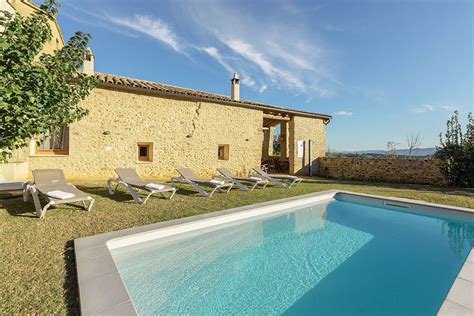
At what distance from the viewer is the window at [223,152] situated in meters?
13.7

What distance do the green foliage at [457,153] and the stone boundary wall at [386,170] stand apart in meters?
0.39

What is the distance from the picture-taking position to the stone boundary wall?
1195cm

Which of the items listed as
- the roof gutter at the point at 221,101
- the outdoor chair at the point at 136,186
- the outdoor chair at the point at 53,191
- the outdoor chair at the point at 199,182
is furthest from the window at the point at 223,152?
the outdoor chair at the point at 53,191

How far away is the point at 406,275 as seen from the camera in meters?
3.30

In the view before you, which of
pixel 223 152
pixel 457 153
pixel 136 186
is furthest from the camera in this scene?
pixel 223 152

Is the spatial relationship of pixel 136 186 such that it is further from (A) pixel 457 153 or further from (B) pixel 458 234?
(A) pixel 457 153

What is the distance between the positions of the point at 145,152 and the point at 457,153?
15242 mm

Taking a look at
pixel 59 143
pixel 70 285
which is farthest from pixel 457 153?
pixel 59 143

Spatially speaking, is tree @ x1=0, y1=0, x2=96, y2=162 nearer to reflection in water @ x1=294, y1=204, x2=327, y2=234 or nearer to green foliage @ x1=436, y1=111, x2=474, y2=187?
reflection in water @ x1=294, y1=204, x2=327, y2=234

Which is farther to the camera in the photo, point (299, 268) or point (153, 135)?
point (153, 135)

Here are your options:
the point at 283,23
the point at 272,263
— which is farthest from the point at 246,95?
the point at 272,263

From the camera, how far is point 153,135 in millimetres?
11367

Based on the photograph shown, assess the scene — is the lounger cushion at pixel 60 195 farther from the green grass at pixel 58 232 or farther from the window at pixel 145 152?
the window at pixel 145 152

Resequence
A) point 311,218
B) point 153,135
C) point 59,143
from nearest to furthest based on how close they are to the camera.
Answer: point 311,218 → point 59,143 → point 153,135
